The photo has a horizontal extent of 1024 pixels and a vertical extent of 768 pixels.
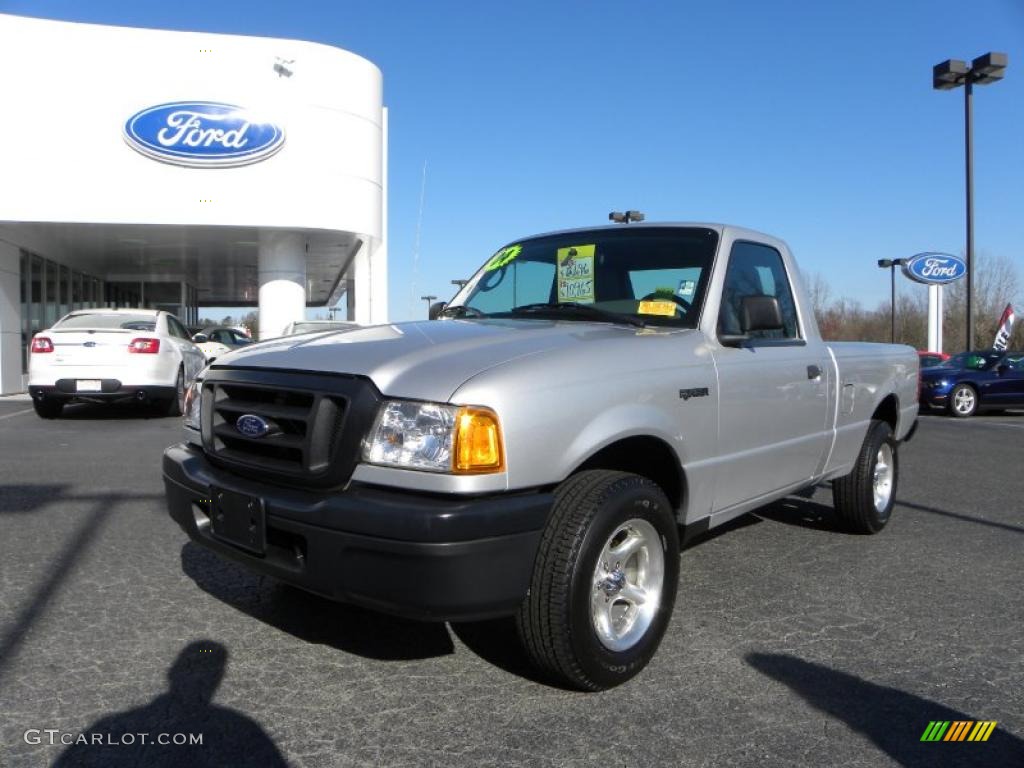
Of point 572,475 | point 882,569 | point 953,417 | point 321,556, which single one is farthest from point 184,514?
point 953,417

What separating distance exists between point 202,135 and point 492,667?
1641 cm

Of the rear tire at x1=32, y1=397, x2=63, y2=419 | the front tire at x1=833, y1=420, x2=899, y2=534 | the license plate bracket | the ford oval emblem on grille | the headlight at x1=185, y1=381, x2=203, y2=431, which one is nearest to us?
the license plate bracket

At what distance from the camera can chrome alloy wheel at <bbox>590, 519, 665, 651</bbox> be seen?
9.25ft

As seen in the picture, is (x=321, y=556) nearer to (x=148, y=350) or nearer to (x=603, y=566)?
(x=603, y=566)

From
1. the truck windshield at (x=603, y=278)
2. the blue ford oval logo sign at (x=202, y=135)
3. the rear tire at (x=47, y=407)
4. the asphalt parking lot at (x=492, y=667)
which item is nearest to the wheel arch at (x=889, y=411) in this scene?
the asphalt parking lot at (x=492, y=667)

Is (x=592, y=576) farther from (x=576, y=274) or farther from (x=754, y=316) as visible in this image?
(x=576, y=274)

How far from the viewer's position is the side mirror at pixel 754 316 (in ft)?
11.5

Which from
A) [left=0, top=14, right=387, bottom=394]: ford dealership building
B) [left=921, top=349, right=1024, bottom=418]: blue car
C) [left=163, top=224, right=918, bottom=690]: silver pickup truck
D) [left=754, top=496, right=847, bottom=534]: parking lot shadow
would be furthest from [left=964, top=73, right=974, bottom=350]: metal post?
[left=163, top=224, right=918, bottom=690]: silver pickup truck

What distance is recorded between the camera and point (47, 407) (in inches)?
429

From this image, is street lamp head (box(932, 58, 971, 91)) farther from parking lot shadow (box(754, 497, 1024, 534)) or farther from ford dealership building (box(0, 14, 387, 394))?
parking lot shadow (box(754, 497, 1024, 534))

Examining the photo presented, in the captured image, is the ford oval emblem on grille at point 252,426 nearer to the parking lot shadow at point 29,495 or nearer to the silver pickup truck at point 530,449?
the silver pickup truck at point 530,449

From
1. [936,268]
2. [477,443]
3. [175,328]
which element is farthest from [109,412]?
[936,268]

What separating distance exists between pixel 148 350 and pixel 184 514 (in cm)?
804

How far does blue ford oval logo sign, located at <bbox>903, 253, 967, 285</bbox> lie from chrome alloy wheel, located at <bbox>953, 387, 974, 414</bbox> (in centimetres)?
1025
